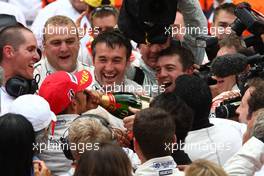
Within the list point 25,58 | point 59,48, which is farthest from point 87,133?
point 59,48

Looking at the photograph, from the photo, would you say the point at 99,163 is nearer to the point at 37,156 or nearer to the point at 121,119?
the point at 37,156

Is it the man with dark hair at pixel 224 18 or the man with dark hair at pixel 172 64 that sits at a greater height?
the man with dark hair at pixel 224 18

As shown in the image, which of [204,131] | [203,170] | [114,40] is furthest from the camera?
[114,40]

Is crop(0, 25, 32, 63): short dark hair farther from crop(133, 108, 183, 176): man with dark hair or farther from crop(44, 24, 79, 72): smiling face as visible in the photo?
crop(133, 108, 183, 176): man with dark hair

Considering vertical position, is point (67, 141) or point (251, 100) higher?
point (251, 100)

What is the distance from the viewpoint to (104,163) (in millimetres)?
4719

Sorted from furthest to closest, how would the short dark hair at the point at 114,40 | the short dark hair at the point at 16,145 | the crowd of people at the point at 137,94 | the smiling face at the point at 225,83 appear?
the short dark hair at the point at 114,40 < the smiling face at the point at 225,83 < the crowd of people at the point at 137,94 < the short dark hair at the point at 16,145

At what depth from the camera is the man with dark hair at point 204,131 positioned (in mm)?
6020

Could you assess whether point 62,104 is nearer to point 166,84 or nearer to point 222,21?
point 166,84

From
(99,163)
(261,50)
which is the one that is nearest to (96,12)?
(261,50)

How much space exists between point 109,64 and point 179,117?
1750mm

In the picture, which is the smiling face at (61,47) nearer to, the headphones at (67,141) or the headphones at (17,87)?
the headphones at (17,87)

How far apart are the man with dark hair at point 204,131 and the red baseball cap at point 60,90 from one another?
74cm

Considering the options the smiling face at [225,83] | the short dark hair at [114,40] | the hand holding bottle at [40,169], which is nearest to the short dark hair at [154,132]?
the hand holding bottle at [40,169]
